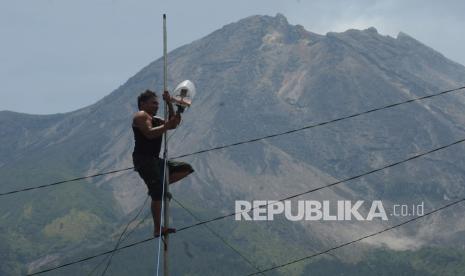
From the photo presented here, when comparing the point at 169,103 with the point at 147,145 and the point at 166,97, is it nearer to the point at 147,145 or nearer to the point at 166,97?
the point at 166,97

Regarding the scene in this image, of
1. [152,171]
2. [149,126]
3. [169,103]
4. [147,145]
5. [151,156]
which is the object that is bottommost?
[152,171]

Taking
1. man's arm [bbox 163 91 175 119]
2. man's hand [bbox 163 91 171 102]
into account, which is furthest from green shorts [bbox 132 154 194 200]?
man's hand [bbox 163 91 171 102]

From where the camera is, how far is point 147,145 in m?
14.4

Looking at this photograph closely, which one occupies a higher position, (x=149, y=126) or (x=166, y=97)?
(x=166, y=97)

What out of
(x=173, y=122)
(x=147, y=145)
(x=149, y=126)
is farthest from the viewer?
(x=147, y=145)

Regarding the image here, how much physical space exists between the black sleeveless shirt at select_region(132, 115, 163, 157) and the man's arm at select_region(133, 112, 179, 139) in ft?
0.83

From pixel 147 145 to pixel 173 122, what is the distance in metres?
0.84

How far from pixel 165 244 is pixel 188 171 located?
1.90 m

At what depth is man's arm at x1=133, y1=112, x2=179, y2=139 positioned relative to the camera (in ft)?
45.0

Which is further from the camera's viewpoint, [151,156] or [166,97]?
[151,156]

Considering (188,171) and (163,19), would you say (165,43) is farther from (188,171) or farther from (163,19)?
(188,171)

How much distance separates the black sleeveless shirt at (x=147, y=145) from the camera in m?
14.3

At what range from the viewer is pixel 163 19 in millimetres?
14367

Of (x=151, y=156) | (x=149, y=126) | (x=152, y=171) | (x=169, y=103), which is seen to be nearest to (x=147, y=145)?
(x=151, y=156)
